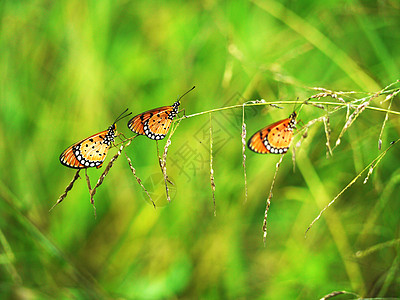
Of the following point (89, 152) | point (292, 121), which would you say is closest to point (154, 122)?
point (89, 152)

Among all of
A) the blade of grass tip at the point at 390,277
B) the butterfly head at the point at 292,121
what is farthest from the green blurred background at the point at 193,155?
the butterfly head at the point at 292,121

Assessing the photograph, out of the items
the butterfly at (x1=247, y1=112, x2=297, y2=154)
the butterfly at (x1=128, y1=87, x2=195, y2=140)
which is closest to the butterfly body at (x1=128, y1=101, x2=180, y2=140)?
the butterfly at (x1=128, y1=87, x2=195, y2=140)

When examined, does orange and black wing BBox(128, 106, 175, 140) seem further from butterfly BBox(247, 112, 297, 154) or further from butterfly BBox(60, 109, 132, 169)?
butterfly BBox(247, 112, 297, 154)

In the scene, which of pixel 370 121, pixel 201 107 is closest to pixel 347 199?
pixel 370 121

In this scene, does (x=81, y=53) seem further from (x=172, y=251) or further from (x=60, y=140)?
(x=172, y=251)

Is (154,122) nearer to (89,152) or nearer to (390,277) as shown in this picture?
(89,152)

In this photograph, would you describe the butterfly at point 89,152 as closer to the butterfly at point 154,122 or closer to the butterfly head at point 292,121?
the butterfly at point 154,122
